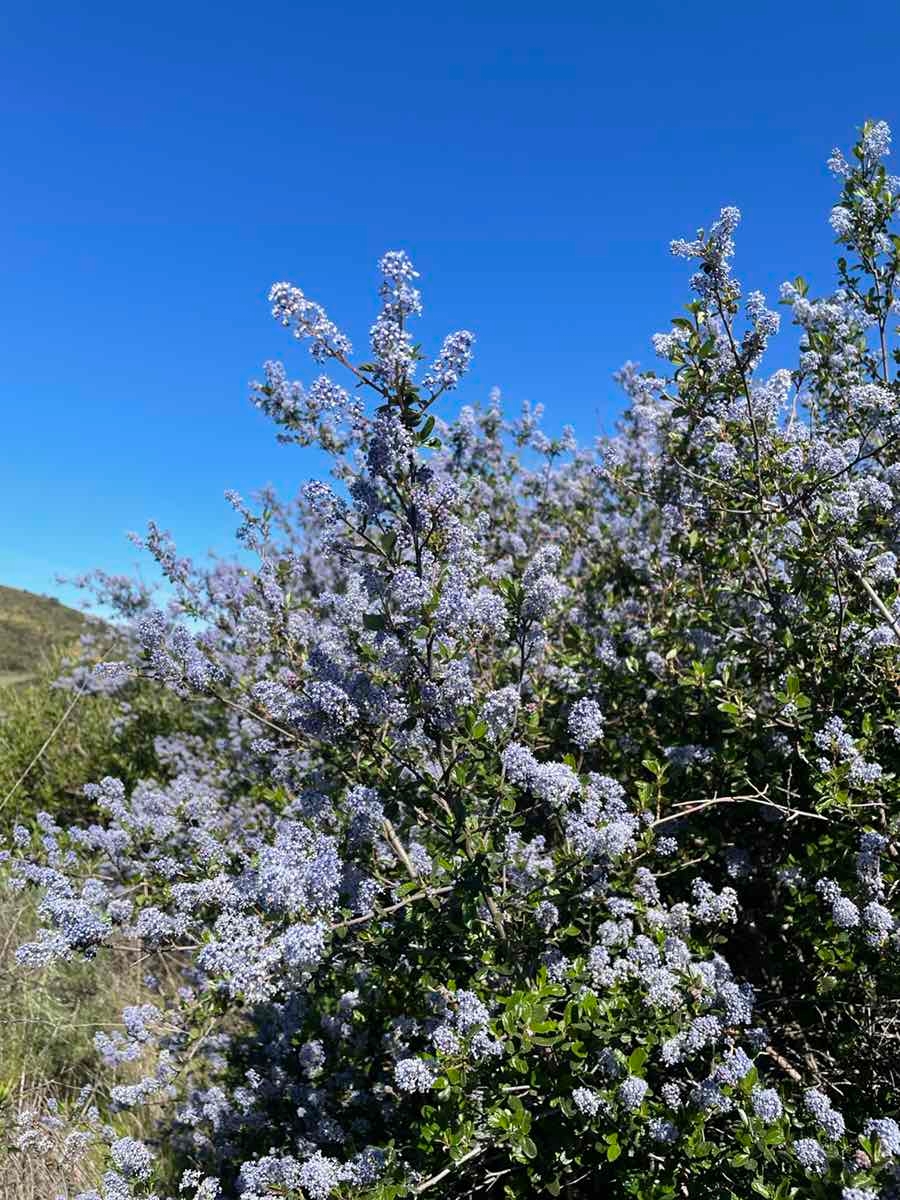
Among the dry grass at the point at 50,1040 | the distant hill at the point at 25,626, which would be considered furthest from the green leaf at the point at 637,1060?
the distant hill at the point at 25,626

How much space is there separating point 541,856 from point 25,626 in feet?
76.4

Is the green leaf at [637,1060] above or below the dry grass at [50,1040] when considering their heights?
above

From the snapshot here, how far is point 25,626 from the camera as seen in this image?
2234cm

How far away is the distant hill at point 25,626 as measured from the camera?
17.0m

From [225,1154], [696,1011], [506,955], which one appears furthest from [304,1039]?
[696,1011]

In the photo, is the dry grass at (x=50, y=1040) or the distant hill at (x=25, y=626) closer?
the dry grass at (x=50, y=1040)

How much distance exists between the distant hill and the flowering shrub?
1288 cm

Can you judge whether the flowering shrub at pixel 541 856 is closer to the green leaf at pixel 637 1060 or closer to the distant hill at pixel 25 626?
the green leaf at pixel 637 1060

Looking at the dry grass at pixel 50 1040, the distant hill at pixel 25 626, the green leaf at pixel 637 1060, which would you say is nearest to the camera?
the green leaf at pixel 637 1060

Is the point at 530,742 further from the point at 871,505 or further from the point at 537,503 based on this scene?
the point at 537,503

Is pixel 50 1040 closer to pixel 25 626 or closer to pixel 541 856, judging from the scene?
pixel 541 856

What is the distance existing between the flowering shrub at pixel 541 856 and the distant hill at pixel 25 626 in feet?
42.2

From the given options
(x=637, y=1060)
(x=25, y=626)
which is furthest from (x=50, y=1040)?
(x=25, y=626)

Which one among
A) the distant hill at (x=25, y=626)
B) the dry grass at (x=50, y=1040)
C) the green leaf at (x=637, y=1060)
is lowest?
the dry grass at (x=50, y=1040)
